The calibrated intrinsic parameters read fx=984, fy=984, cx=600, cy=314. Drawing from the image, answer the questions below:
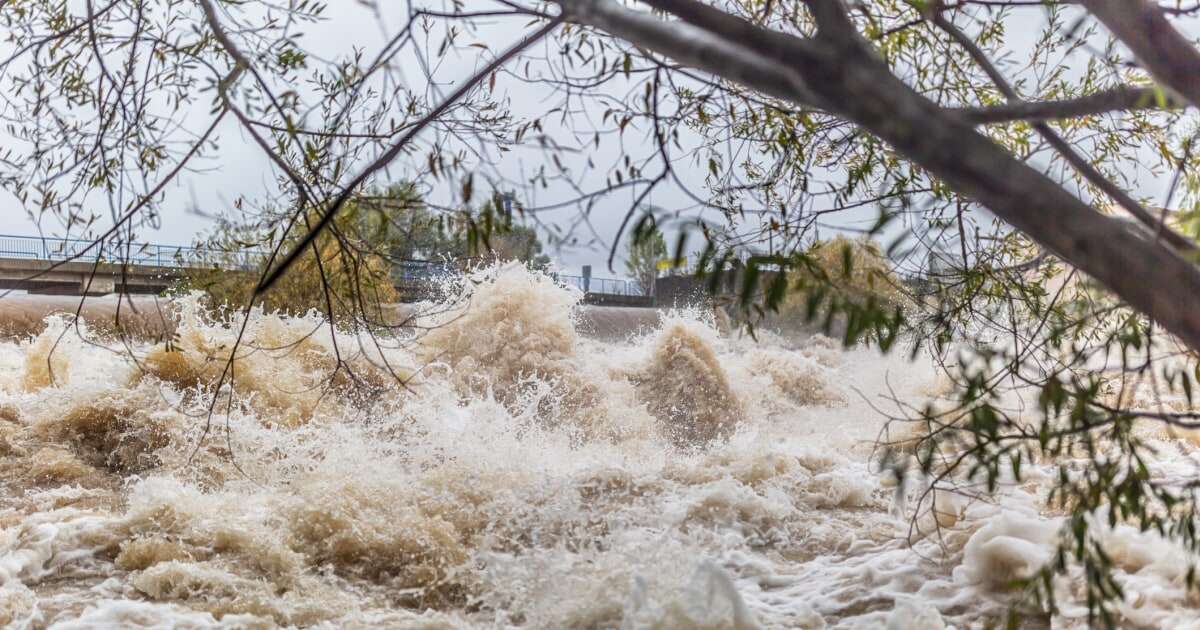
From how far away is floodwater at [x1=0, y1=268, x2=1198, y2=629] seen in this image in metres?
3.84

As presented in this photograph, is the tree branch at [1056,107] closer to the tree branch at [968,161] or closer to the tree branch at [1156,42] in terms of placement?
the tree branch at [1156,42]

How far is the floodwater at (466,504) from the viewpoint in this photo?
3.84 meters

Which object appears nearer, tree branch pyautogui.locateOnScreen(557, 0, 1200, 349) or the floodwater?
tree branch pyautogui.locateOnScreen(557, 0, 1200, 349)

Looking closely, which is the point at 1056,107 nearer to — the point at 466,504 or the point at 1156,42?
the point at 1156,42

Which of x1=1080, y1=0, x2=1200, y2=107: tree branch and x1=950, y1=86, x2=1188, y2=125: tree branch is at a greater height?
x1=1080, y1=0, x2=1200, y2=107: tree branch

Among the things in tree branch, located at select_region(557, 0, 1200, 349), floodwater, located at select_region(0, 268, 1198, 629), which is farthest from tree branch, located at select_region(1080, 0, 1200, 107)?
floodwater, located at select_region(0, 268, 1198, 629)

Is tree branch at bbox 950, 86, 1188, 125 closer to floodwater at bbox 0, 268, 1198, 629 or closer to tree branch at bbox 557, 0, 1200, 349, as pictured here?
tree branch at bbox 557, 0, 1200, 349

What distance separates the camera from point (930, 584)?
4016 millimetres

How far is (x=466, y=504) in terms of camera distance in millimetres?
5062

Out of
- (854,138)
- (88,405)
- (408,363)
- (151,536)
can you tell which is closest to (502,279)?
(408,363)

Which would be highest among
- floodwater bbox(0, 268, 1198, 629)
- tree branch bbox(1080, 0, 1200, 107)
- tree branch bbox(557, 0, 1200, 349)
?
tree branch bbox(1080, 0, 1200, 107)

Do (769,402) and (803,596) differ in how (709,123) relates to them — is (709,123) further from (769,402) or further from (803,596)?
(769,402)

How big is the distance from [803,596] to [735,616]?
69cm

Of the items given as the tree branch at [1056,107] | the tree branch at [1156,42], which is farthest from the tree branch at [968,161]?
the tree branch at [1156,42]
